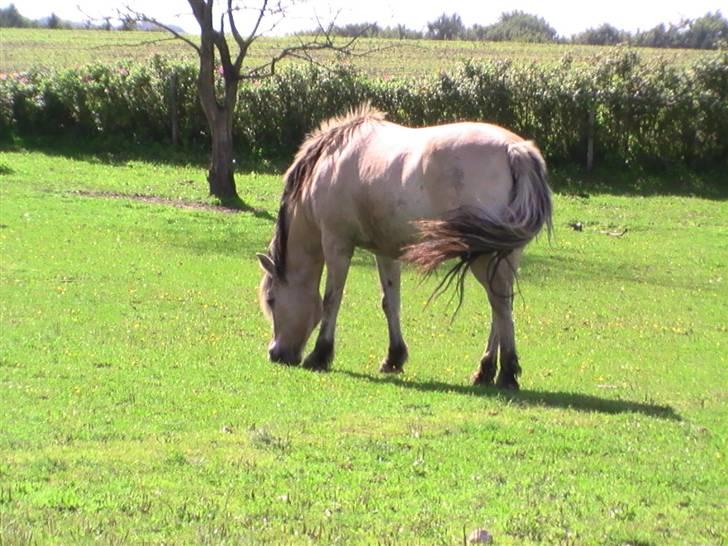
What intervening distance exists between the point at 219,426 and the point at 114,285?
8709 mm

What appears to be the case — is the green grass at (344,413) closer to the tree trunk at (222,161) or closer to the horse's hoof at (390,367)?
the horse's hoof at (390,367)

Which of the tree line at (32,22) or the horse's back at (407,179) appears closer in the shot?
the horse's back at (407,179)

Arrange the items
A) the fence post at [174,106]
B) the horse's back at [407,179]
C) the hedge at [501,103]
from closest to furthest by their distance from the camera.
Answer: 1. the horse's back at [407,179]
2. the hedge at [501,103]
3. the fence post at [174,106]

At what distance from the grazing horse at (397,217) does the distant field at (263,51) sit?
125 ft

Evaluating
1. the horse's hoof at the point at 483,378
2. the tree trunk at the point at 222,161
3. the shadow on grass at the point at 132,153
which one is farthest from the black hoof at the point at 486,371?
the shadow on grass at the point at 132,153

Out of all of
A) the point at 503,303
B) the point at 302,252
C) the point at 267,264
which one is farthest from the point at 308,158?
the point at 503,303

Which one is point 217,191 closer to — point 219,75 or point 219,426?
point 219,75

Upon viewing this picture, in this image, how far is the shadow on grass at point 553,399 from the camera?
999 centimetres

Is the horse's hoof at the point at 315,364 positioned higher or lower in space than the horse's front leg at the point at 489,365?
lower

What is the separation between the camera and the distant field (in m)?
54.5

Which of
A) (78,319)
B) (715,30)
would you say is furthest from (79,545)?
(715,30)

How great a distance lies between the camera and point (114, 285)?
55.8ft

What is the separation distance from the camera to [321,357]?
1230 cm

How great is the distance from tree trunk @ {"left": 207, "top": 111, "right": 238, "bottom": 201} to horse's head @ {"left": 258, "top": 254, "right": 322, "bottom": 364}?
14.6m
